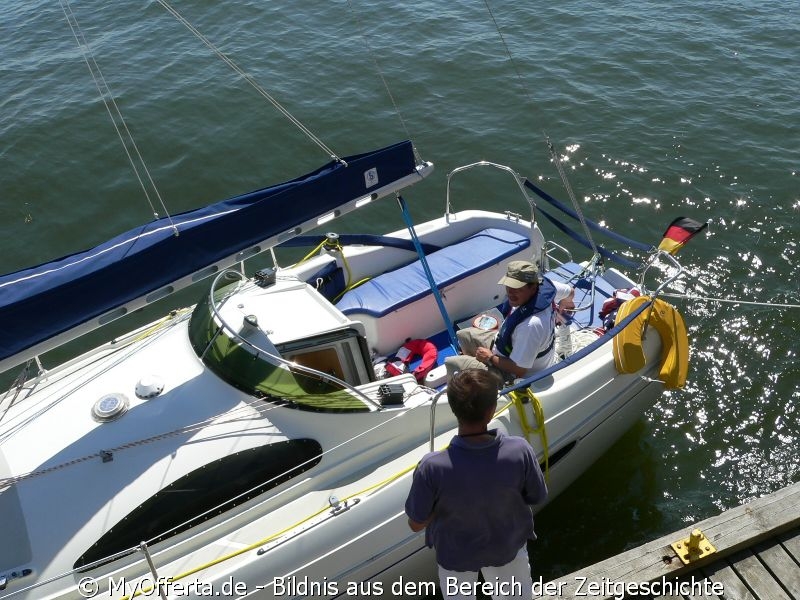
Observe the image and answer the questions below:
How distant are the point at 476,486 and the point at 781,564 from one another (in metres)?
2.68

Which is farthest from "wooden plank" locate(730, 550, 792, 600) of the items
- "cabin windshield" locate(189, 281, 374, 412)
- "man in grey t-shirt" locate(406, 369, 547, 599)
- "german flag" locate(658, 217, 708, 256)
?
"cabin windshield" locate(189, 281, 374, 412)

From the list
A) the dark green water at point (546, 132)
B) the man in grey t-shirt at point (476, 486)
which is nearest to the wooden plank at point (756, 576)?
the dark green water at point (546, 132)

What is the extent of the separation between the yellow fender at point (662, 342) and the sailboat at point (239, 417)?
0.02m

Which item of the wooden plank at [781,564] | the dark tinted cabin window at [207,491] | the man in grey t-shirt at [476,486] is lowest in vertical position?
the wooden plank at [781,564]

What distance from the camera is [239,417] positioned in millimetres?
4914

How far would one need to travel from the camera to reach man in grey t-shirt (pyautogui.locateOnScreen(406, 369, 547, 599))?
2.98 metres

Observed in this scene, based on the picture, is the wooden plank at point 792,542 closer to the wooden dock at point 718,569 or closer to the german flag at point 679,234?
the wooden dock at point 718,569

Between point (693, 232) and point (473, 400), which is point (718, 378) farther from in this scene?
point (473, 400)

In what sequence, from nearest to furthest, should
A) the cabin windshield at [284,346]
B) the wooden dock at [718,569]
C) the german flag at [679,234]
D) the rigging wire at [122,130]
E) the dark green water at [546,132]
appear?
the wooden dock at [718,569] → the cabin windshield at [284,346] → the german flag at [679,234] → the rigging wire at [122,130] → the dark green water at [546,132]

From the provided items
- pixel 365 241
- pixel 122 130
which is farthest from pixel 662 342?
Result: pixel 122 130

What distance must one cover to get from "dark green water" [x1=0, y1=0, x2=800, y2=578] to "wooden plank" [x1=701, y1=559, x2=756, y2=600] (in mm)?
1586

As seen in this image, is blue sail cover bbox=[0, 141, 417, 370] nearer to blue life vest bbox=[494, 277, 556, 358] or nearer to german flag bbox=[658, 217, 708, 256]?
blue life vest bbox=[494, 277, 556, 358]

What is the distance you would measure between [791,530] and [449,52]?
10.8 m

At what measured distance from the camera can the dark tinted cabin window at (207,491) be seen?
4.38m
